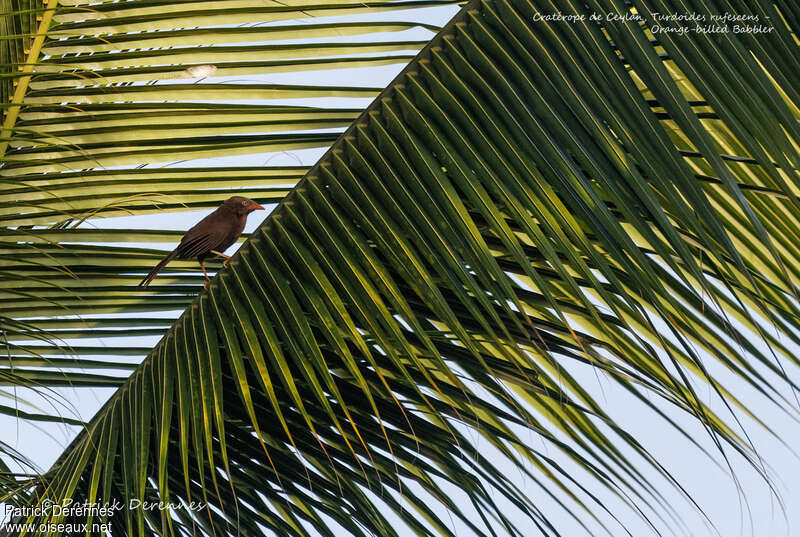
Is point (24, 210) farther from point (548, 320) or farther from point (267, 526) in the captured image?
point (548, 320)

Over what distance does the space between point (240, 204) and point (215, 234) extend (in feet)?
0.31

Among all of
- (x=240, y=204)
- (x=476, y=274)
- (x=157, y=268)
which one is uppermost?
(x=240, y=204)

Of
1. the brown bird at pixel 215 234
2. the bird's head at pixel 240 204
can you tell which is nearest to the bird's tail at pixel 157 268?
the brown bird at pixel 215 234

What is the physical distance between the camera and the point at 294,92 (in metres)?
2.12

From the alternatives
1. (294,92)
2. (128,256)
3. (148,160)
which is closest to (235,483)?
(128,256)

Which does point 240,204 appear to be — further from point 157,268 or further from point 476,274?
point 476,274

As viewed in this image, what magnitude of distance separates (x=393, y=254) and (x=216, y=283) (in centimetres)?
47

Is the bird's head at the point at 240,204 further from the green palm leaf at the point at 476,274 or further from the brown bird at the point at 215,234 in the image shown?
the green palm leaf at the point at 476,274

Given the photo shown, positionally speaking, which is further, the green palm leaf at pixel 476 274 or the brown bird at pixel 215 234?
the brown bird at pixel 215 234

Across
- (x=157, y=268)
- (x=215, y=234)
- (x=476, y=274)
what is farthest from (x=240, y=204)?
→ (x=476, y=274)

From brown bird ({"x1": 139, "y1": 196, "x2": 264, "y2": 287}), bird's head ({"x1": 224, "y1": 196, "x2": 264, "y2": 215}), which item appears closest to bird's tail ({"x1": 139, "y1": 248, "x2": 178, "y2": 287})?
brown bird ({"x1": 139, "y1": 196, "x2": 264, "y2": 287})

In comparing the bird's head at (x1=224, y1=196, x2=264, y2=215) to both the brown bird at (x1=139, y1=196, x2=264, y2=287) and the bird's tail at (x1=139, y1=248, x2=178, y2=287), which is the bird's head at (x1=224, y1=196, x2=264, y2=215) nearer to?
the brown bird at (x1=139, y1=196, x2=264, y2=287)

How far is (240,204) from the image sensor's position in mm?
2207

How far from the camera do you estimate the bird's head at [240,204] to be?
2.20 meters
